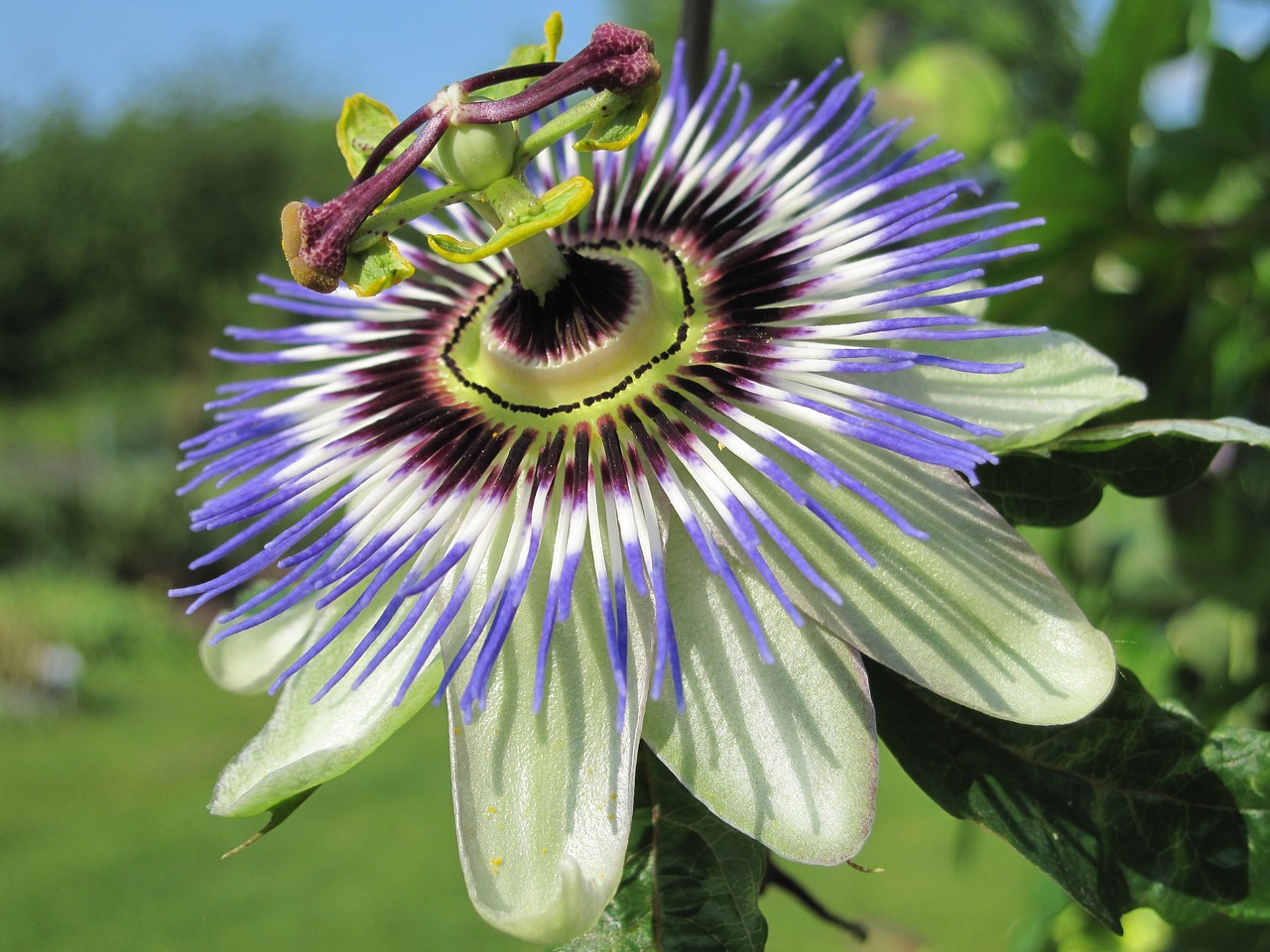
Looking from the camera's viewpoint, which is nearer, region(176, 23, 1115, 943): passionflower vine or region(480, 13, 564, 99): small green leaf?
region(176, 23, 1115, 943): passionflower vine

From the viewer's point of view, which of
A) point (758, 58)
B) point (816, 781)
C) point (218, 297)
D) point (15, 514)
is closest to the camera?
point (816, 781)

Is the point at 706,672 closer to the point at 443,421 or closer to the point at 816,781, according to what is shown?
the point at 816,781

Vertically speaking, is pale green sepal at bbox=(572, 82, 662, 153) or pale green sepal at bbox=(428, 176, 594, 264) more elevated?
pale green sepal at bbox=(572, 82, 662, 153)

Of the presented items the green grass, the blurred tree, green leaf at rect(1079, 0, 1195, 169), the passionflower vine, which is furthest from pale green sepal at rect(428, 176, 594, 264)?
the blurred tree

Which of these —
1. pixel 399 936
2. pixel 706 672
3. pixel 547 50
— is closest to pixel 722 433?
pixel 706 672


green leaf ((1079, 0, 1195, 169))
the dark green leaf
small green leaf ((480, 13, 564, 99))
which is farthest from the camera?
green leaf ((1079, 0, 1195, 169))

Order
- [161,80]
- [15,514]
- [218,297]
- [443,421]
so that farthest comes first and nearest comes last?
[161,80] < [218,297] < [15,514] < [443,421]

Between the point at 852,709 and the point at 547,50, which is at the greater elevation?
the point at 547,50

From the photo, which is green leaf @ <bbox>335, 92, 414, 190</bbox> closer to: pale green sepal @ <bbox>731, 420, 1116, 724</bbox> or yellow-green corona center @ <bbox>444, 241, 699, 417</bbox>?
yellow-green corona center @ <bbox>444, 241, 699, 417</bbox>

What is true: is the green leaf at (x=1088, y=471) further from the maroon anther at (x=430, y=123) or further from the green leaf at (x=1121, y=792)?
the maroon anther at (x=430, y=123)
